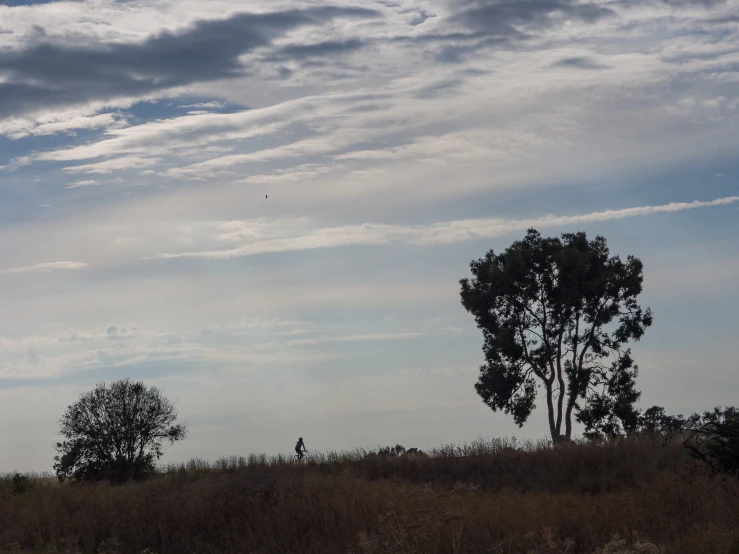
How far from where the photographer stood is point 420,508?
16.5 m

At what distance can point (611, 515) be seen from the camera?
15641 mm

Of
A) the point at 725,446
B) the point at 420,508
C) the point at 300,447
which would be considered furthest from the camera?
the point at 300,447

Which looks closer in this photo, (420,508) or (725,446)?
(420,508)

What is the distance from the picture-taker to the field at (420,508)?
14.3 metres

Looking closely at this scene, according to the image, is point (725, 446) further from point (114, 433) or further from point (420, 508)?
point (114, 433)

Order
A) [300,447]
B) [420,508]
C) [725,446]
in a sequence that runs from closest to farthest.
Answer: [420,508], [725,446], [300,447]

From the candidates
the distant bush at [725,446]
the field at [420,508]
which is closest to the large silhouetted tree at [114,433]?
the field at [420,508]

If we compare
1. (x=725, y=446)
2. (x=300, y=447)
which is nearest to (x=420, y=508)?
(x=725, y=446)

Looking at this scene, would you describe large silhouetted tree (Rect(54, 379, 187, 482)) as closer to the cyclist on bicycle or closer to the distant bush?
the cyclist on bicycle

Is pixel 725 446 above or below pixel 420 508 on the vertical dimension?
above

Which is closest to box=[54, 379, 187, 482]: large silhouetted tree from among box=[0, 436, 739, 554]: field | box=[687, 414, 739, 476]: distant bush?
box=[0, 436, 739, 554]: field

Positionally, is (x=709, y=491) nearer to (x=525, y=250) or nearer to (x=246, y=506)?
(x=246, y=506)

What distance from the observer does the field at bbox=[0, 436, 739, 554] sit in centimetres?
1430

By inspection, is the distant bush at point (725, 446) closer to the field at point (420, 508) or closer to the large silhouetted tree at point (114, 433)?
the field at point (420, 508)
